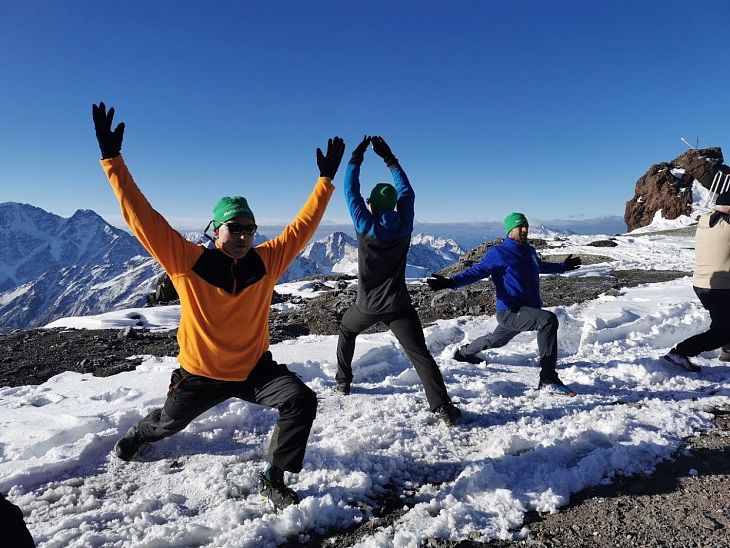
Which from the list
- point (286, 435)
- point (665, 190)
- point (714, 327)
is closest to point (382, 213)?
point (286, 435)

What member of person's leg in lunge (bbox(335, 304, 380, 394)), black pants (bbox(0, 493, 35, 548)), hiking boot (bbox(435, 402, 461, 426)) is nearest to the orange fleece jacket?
black pants (bbox(0, 493, 35, 548))

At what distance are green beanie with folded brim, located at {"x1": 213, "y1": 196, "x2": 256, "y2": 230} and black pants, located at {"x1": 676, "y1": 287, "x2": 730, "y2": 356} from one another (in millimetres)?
6057

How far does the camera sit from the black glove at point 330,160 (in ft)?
13.1

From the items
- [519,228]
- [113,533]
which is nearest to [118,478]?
[113,533]

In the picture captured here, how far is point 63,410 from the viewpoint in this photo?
488 centimetres

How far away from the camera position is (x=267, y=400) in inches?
135

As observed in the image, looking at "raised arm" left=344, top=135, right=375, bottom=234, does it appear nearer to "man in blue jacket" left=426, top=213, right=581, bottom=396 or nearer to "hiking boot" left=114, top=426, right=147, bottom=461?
"man in blue jacket" left=426, top=213, right=581, bottom=396

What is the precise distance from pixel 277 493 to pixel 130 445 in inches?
58.2

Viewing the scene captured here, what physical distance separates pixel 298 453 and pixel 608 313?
25.6 feet

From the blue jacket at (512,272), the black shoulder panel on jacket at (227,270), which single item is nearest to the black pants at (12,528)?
the black shoulder panel on jacket at (227,270)

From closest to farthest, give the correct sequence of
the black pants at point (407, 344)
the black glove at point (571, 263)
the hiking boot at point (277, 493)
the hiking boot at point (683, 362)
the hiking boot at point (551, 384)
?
the hiking boot at point (277, 493) < the black pants at point (407, 344) < the hiking boot at point (551, 384) < the hiking boot at point (683, 362) < the black glove at point (571, 263)

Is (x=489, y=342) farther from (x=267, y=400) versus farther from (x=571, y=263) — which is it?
(x=267, y=400)

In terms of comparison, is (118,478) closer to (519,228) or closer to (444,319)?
(519,228)

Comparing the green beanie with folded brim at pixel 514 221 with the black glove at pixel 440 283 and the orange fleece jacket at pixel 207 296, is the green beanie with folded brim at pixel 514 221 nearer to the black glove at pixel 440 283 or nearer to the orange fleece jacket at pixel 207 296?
the black glove at pixel 440 283
